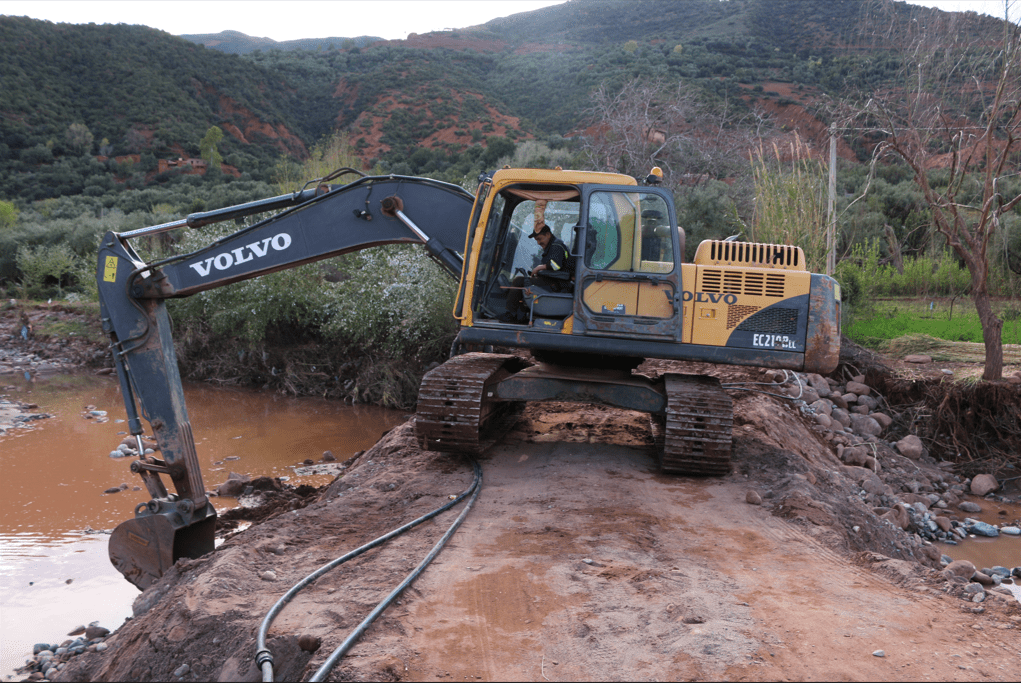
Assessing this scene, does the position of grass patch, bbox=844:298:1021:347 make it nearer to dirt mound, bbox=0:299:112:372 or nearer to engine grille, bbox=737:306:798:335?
engine grille, bbox=737:306:798:335

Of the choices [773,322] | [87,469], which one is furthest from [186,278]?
[773,322]

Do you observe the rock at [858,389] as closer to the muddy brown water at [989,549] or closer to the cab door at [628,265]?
the muddy brown water at [989,549]

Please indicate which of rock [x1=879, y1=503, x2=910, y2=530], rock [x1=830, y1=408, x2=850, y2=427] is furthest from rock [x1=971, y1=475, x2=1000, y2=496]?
rock [x1=879, y1=503, x2=910, y2=530]

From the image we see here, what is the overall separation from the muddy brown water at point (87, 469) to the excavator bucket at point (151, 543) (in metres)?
0.37

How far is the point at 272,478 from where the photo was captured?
909 cm

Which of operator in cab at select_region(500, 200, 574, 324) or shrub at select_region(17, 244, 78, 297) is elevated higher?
operator in cab at select_region(500, 200, 574, 324)

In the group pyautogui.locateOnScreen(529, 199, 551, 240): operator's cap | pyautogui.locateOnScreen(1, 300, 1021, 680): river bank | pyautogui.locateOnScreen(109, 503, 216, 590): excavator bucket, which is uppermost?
pyautogui.locateOnScreen(529, 199, 551, 240): operator's cap

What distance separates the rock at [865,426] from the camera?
10.4 m

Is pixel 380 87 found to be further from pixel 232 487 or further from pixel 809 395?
pixel 232 487

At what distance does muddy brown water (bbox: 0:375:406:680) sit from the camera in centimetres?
598

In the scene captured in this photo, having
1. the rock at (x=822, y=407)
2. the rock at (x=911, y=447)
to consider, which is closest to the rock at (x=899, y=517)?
the rock at (x=911, y=447)

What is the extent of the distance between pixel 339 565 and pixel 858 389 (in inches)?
365

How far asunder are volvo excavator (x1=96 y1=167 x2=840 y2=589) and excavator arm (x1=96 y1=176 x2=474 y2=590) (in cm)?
1

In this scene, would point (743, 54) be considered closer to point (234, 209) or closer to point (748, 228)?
point (748, 228)
